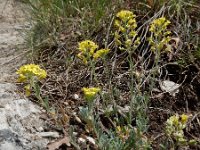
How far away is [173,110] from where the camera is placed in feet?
7.22

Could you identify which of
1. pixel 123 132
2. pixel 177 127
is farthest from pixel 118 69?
pixel 177 127

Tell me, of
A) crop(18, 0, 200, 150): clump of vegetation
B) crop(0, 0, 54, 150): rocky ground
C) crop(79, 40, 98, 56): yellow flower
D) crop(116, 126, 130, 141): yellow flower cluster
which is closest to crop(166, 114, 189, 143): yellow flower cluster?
crop(18, 0, 200, 150): clump of vegetation

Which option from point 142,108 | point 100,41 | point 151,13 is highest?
point 151,13

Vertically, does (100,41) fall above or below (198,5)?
below

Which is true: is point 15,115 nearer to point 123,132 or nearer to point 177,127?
point 123,132

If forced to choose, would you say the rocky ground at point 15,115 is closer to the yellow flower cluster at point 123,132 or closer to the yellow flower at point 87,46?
the yellow flower cluster at point 123,132

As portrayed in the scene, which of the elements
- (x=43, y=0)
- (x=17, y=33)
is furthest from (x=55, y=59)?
(x=17, y=33)

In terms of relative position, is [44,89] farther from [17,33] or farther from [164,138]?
[17,33]

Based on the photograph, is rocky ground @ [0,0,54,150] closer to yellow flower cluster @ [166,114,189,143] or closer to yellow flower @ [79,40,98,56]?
yellow flower @ [79,40,98,56]

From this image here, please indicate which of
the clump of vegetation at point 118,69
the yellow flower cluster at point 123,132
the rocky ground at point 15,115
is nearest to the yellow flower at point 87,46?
the clump of vegetation at point 118,69

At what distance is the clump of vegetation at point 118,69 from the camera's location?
1.87 meters

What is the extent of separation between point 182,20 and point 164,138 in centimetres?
88

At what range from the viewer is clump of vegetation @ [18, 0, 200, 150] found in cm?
187

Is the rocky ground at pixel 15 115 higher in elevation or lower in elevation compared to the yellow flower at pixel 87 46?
lower
